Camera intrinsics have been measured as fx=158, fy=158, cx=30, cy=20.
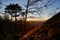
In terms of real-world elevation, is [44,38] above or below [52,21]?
below

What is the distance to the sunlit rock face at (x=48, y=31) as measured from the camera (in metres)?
5.79

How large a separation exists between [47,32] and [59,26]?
52 cm

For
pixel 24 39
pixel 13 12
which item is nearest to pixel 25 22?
pixel 13 12

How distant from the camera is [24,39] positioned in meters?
6.95

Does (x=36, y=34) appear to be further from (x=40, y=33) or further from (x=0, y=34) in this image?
(x=0, y=34)

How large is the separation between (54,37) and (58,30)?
397mm

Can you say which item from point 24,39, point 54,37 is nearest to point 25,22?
point 24,39

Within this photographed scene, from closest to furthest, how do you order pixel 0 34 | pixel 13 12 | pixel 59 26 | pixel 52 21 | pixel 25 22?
pixel 59 26 < pixel 52 21 < pixel 0 34 < pixel 25 22 < pixel 13 12

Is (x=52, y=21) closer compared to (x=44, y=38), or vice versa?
(x=44, y=38)

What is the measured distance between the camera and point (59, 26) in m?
6.14

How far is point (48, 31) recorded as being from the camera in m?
6.16

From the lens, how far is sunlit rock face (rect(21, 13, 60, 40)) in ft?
19.0

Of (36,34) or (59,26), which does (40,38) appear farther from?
(59,26)

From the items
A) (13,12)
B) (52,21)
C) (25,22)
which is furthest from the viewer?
(13,12)
